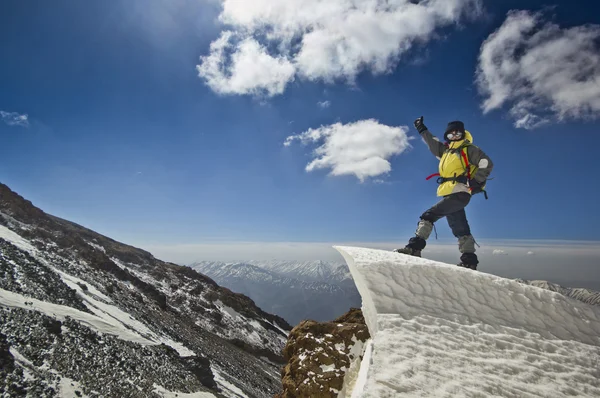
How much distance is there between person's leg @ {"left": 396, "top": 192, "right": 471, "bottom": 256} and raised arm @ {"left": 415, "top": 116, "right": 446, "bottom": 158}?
1411mm

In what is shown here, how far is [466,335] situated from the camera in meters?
3.91

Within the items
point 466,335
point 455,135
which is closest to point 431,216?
point 455,135

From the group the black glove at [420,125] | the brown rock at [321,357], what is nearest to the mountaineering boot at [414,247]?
the brown rock at [321,357]

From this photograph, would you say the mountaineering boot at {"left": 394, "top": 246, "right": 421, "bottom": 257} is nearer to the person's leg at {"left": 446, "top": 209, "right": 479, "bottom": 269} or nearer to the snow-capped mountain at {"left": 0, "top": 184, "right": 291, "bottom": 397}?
the person's leg at {"left": 446, "top": 209, "right": 479, "bottom": 269}

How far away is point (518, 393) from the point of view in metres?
3.06

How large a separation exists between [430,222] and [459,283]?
8.22 feet

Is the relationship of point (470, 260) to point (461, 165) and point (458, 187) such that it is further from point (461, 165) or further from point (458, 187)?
point (461, 165)

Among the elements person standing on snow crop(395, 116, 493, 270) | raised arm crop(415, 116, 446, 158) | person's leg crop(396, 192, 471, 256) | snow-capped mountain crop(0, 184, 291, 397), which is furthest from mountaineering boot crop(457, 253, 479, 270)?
snow-capped mountain crop(0, 184, 291, 397)

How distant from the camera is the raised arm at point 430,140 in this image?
25.4ft

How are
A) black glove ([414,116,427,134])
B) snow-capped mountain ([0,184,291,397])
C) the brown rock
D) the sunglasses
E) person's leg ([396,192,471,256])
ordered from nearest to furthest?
1. the brown rock
2. person's leg ([396,192,471,256])
3. the sunglasses
4. black glove ([414,116,427,134])
5. snow-capped mountain ([0,184,291,397])

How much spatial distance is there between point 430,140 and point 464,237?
2.76 meters

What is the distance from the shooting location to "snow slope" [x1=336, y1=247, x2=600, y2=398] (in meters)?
3.08

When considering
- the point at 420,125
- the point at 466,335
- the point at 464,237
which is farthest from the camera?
the point at 420,125

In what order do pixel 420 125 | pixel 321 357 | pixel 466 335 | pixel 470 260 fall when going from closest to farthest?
pixel 466 335 < pixel 321 357 < pixel 470 260 < pixel 420 125
